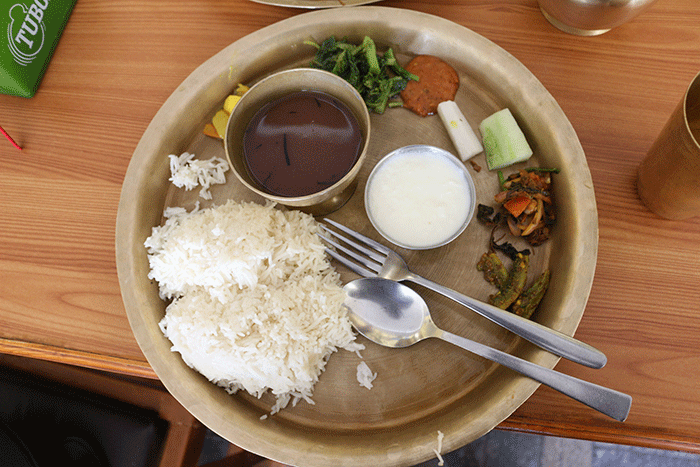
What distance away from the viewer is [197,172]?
66.1 inches

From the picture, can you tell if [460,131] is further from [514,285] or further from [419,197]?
[514,285]

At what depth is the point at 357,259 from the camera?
5.20ft

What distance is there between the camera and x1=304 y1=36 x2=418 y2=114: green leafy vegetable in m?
1.70

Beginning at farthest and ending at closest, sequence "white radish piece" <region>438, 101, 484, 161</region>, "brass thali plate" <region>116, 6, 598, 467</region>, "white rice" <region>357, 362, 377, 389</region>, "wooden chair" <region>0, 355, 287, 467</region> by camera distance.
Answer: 1. "wooden chair" <region>0, 355, 287, 467</region>
2. "white radish piece" <region>438, 101, 484, 161</region>
3. "white rice" <region>357, 362, 377, 389</region>
4. "brass thali plate" <region>116, 6, 598, 467</region>

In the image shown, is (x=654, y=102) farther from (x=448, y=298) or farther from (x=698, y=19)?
(x=448, y=298)

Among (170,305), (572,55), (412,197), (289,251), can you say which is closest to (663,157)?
(572,55)

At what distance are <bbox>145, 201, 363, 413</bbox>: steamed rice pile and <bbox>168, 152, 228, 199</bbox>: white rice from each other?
0.14 m

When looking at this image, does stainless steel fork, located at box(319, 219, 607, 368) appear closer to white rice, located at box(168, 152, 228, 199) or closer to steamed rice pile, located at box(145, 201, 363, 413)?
steamed rice pile, located at box(145, 201, 363, 413)

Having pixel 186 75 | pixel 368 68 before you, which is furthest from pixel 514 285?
pixel 186 75

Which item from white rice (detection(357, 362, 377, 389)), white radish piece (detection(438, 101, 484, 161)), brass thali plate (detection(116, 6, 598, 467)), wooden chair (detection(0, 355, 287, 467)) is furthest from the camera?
wooden chair (detection(0, 355, 287, 467))

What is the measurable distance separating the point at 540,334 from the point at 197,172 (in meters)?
1.38

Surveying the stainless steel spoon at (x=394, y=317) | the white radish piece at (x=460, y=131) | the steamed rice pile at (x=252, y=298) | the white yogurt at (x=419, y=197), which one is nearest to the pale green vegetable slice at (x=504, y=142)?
the white radish piece at (x=460, y=131)

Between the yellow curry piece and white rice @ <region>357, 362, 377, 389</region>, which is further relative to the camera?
the yellow curry piece

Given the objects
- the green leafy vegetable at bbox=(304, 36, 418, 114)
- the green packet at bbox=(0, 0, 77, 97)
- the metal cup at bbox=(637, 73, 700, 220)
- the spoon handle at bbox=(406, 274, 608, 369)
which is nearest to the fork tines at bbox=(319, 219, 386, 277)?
the spoon handle at bbox=(406, 274, 608, 369)
